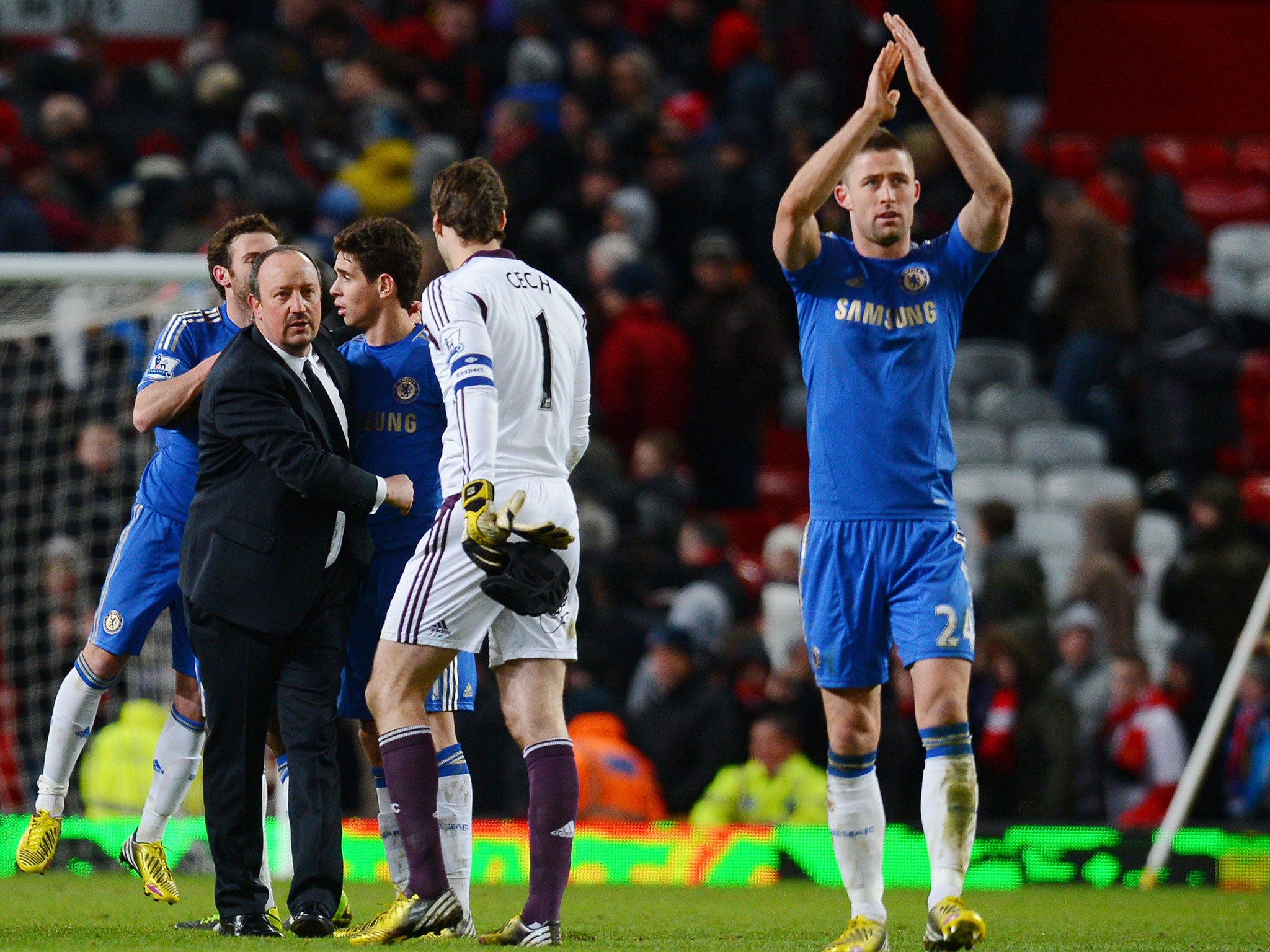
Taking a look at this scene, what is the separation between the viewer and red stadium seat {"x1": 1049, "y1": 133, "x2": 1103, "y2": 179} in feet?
59.3

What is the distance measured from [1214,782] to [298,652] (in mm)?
6215

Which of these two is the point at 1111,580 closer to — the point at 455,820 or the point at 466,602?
the point at 455,820

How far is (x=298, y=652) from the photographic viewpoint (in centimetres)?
624

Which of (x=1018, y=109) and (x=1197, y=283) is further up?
(x=1018, y=109)

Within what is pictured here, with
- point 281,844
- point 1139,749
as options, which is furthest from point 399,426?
point 1139,749

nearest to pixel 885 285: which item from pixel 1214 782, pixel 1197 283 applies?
pixel 1214 782

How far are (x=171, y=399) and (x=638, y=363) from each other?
22.6ft

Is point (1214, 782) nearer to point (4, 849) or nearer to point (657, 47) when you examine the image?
point (4, 849)

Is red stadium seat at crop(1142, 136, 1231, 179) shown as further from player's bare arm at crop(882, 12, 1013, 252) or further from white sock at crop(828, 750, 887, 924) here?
white sock at crop(828, 750, 887, 924)

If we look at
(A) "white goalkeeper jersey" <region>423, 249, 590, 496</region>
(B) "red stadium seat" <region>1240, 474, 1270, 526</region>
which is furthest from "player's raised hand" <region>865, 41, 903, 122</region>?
(B) "red stadium seat" <region>1240, 474, 1270, 526</region>

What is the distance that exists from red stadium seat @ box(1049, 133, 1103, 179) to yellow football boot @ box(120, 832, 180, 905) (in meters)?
12.8

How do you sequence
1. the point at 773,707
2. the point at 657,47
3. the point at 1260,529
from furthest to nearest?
the point at 657,47 → the point at 1260,529 → the point at 773,707

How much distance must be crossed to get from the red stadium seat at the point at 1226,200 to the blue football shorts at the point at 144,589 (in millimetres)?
13240

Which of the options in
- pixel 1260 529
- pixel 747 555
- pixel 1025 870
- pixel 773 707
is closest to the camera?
pixel 1025 870
